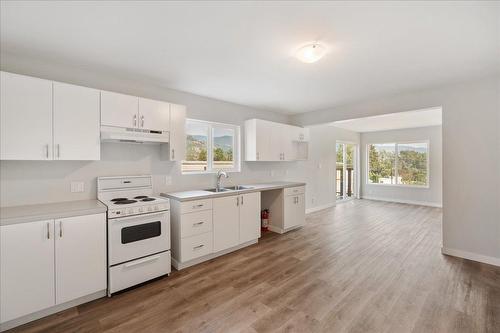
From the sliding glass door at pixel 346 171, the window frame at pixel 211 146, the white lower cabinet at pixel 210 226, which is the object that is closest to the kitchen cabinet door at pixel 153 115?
the window frame at pixel 211 146

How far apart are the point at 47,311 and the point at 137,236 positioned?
3.01 feet

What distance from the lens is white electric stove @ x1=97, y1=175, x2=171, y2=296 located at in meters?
2.35

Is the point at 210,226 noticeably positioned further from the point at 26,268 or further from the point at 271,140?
the point at 271,140

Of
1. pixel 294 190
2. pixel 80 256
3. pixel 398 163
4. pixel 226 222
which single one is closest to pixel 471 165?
pixel 294 190

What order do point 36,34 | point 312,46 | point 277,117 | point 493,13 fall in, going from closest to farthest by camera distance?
point 493,13, point 36,34, point 312,46, point 277,117

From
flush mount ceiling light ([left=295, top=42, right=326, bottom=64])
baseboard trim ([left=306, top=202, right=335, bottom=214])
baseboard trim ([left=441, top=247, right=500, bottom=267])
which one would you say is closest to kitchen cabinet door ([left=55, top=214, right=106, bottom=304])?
flush mount ceiling light ([left=295, top=42, right=326, bottom=64])

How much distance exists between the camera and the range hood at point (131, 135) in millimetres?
2592

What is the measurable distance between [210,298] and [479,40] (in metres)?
3.58

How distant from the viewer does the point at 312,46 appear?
2.18 meters

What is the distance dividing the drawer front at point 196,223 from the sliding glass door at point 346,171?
518cm

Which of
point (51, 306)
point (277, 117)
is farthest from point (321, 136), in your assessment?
point (51, 306)

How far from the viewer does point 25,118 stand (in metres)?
2.13

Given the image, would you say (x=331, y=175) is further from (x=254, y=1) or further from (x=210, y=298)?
(x=254, y=1)

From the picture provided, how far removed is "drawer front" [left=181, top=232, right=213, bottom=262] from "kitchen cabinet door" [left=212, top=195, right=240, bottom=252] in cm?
10
